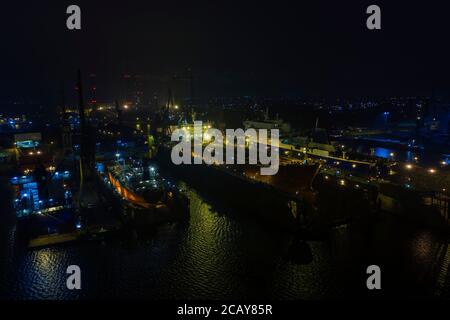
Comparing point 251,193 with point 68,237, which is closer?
point 68,237

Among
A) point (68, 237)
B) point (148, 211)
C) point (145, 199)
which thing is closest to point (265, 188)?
point (148, 211)

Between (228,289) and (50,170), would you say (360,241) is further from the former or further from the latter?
(50,170)

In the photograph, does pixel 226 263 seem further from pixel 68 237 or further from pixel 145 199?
pixel 68 237

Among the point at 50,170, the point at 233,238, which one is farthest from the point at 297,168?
the point at 50,170

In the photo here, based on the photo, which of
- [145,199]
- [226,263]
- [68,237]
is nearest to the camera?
[226,263]

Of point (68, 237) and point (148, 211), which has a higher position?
point (148, 211)

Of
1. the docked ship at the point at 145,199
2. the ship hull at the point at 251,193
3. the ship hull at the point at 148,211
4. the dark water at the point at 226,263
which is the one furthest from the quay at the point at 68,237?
the ship hull at the point at 251,193

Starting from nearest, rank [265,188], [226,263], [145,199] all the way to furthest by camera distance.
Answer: [226,263] → [145,199] → [265,188]

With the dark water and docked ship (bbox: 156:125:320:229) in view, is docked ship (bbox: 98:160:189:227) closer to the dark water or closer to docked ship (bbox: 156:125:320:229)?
the dark water
